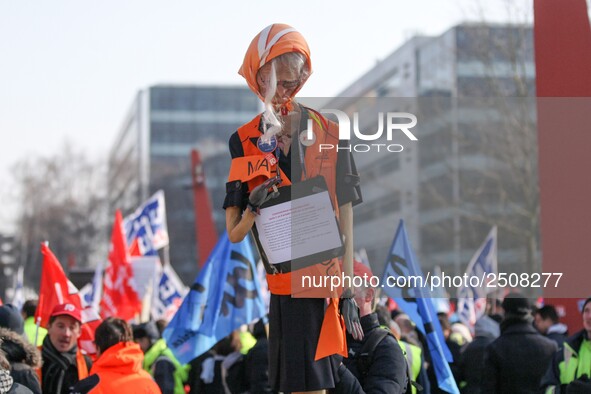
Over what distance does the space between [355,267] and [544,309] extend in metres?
6.79

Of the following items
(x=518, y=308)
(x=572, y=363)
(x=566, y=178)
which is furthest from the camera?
(x=518, y=308)

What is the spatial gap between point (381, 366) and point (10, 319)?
3684 millimetres

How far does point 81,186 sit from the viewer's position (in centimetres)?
7019

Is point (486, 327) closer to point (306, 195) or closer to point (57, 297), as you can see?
point (57, 297)

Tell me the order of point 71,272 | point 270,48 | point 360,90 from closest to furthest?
point 270,48
point 360,90
point 71,272

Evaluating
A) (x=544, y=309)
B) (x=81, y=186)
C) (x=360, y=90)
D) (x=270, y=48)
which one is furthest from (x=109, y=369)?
(x=81, y=186)

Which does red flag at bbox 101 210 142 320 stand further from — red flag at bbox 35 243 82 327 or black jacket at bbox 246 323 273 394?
black jacket at bbox 246 323 273 394

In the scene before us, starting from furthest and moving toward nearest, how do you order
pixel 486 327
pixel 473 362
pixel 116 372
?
pixel 486 327
pixel 473 362
pixel 116 372

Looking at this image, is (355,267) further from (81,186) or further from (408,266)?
(81,186)

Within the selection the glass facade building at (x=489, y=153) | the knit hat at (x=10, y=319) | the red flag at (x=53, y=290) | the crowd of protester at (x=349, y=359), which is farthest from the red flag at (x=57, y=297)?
the glass facade building at (x=489, y=153)

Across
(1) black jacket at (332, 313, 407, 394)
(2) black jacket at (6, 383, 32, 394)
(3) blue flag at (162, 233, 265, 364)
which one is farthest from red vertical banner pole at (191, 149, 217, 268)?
(1) black jacket at (332, 313, 407, 394)

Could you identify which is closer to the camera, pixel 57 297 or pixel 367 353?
pixel 367 353

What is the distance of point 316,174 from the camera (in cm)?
444

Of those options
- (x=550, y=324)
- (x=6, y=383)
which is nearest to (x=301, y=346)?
(x=6, y=383)
